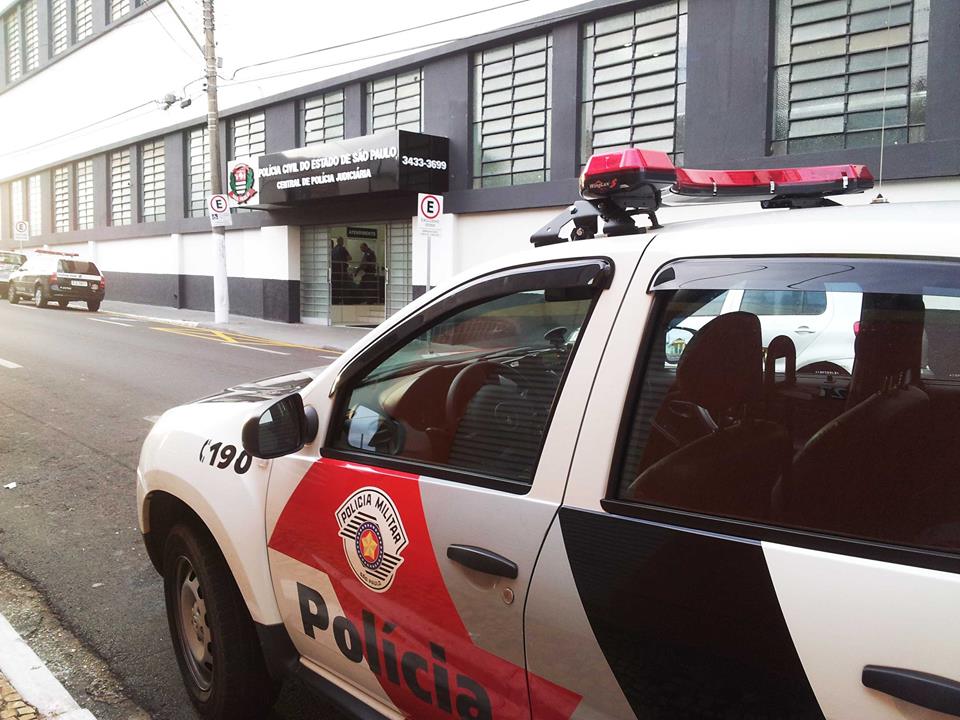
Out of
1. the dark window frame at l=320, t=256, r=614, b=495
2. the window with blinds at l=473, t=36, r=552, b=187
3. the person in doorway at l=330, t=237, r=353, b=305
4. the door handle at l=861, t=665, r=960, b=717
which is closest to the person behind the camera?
the door handle at l=861, t=665, r=960, b=717

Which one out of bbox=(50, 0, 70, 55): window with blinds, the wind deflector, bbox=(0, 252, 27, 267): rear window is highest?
bbox=(50, 0, 70, 55): window with blinds

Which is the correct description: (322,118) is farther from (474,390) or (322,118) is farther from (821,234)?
(821,234)

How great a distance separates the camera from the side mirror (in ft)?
7.72

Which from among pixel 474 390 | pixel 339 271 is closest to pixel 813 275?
pixel 474 390

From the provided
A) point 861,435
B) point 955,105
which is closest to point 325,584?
point 861,435

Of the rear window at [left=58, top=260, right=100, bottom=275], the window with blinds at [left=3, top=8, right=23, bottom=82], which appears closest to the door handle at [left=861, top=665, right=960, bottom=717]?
the rear window at [left=58, top=260, right=100, bottom=275]

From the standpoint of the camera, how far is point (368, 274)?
21.6 metres

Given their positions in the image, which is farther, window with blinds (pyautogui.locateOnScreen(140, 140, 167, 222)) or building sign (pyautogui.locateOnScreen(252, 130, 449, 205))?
window with blinds (pyautogui.locateOnScreen(140, 140, 167, 222))

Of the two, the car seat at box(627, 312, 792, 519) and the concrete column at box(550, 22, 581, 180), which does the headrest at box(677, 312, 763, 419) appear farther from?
the concrete column at box(550, 22, 581, 180)

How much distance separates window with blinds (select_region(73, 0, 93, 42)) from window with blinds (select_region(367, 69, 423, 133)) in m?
19.3

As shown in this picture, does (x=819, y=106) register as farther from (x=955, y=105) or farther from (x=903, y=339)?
(x=903, y=339)

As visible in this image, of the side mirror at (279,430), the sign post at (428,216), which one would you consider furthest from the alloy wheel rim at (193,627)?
the sign post at (428,216)

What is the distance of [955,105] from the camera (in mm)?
10422

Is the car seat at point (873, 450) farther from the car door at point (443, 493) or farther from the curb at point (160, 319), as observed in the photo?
the curb at point (160, 319)
